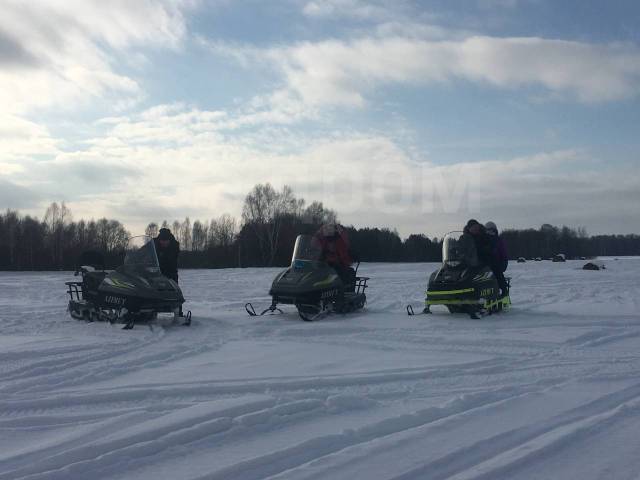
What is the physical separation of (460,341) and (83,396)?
401cm

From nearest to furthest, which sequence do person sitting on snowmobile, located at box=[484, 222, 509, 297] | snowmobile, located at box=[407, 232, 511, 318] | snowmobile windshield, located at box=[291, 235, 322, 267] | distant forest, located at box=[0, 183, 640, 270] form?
snowmobile, located at box=[407, 232, 511, 318], snowmobile windshield, located at box=[291, 235, 322, 267], person sitting on snowmobile, located at box=[484, 222, 509, 297], distant forest, located at box=[0, 183, 640, 270]

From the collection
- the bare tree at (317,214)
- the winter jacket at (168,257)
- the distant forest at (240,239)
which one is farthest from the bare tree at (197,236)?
the winter jacket at (168,257)

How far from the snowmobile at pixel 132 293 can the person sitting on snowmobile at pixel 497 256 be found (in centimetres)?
506

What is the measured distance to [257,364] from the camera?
5145mm

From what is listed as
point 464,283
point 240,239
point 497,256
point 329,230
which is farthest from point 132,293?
point 240,239

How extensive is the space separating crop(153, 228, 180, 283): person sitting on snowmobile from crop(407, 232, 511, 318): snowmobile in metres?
3.95

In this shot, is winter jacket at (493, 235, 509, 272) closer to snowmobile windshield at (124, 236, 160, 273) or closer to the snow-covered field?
the snow-covered field

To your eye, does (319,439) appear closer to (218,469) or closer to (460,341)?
(218,469)

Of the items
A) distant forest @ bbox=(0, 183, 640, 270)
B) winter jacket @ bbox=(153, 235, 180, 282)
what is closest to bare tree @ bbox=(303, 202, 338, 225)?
distant forest @ bbox=(0, 183, 640, 270)

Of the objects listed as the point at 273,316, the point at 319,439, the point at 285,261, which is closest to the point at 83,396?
the point at 319,439

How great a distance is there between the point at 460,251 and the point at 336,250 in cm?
206

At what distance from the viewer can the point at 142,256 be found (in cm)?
873

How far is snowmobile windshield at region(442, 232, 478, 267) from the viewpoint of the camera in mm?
9234

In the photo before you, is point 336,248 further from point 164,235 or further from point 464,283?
point 164,235
